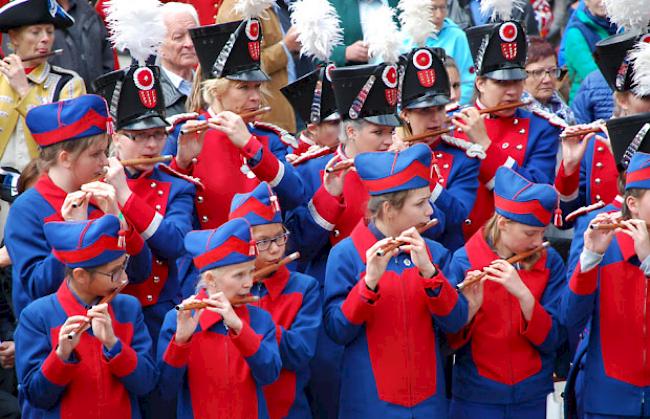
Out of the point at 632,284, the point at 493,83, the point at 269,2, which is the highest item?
the point at 269,2

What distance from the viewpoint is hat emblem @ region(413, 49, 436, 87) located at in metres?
7.96

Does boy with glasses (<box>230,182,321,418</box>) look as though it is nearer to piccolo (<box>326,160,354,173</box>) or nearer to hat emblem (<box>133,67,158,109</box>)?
piccolo (<box>326,160,354,173</box>)

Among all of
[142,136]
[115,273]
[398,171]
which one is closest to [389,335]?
[398,171]

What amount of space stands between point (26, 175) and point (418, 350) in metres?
2.48

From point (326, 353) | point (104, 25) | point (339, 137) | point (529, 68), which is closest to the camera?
point (326, 353)

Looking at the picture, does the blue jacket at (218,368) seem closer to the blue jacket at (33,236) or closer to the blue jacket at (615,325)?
the blue jacket at (33,236)

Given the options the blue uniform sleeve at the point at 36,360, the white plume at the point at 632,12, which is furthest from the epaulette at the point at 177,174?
the white plume at the point at 632,12

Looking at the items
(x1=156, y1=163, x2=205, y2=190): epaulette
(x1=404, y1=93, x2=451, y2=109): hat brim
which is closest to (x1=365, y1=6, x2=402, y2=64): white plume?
(x1=404, y1=93, x2=451, y2=109): hat brim

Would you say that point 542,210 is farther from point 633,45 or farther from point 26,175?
point 26,175

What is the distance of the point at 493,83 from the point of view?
8.31 m

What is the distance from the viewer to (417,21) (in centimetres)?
849

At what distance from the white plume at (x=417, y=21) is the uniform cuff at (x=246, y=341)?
9.30ft

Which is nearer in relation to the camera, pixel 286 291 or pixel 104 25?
pixel 286 291

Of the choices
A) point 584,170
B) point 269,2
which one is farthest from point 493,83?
point 269,2
